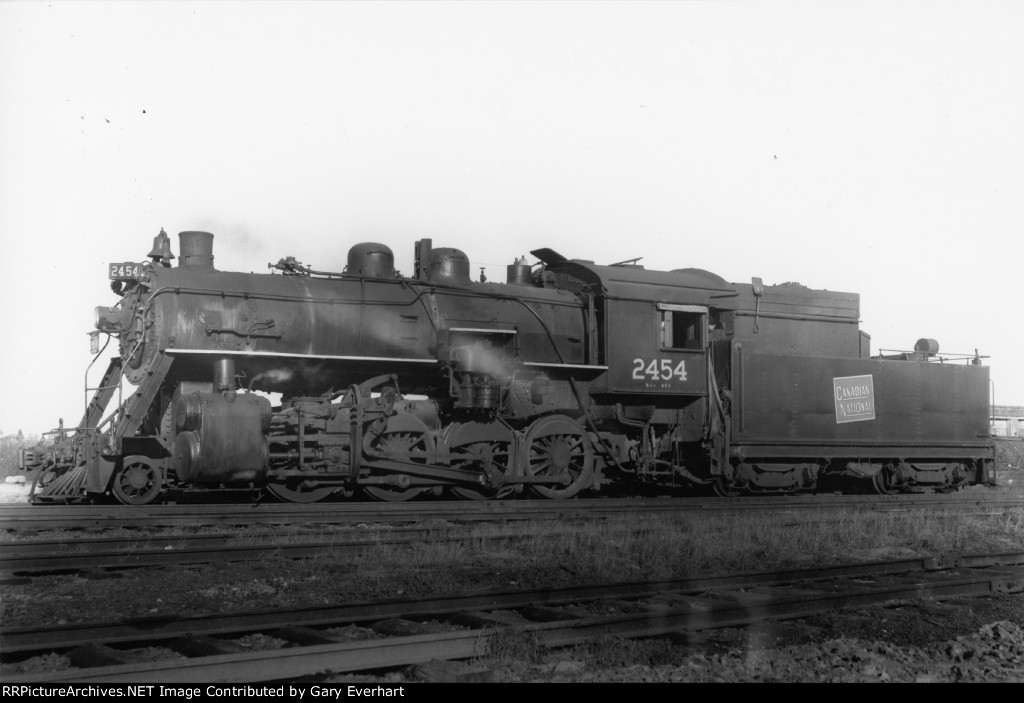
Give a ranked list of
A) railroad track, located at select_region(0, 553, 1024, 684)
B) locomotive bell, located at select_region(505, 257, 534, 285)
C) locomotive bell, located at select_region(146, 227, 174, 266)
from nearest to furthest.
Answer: railroad track, located at select_region(0, 553, 1024, 684)
locomotive bell, located at select_region(146, 227, 174, 266)
locomotive bell, located at select_region(505, 257, 534, 285)

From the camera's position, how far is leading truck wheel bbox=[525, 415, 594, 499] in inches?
511

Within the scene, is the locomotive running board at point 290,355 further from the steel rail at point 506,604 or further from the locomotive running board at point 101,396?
the steel rail at point 506,604

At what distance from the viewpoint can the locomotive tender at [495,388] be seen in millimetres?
11258

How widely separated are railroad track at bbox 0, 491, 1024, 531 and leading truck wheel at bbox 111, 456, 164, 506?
65 centimetres

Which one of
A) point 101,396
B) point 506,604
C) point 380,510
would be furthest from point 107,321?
point 506,604

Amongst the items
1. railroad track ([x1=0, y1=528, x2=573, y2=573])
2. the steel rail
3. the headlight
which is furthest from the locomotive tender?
the steel rail

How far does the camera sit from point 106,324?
470 inches

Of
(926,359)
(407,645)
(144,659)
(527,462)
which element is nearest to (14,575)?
(144,659)

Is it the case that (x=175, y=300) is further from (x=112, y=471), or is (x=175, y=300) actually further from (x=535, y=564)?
(x=535, y=564)

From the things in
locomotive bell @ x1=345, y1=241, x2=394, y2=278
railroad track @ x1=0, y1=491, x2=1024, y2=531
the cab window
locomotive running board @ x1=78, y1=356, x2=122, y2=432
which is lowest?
railroad track @ x1=0, y1=491, x2=1024, y2=531

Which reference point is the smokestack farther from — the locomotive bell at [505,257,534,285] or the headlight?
the locomotive bell at [505,257,534,285]

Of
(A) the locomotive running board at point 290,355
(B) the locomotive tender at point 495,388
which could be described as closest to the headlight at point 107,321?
(B) the locomotive tender at point 495,388

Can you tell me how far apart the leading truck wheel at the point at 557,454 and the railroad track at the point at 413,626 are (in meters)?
5.82

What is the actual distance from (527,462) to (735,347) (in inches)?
155
